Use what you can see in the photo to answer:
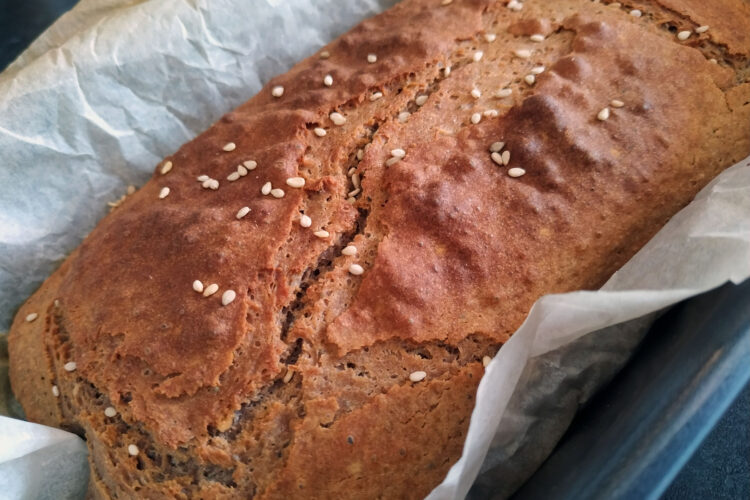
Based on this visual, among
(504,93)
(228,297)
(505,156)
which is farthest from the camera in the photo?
(504,93)

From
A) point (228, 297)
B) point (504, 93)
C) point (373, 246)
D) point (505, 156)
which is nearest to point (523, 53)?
A: point (504, 93)

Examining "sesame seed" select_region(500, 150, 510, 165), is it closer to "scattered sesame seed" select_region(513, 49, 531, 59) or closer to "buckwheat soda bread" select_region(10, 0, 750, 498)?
"buckwheat soda bread" select_region(10, 0, 750, 498)

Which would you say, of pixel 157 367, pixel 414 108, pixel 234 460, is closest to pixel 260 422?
pixel 234 460

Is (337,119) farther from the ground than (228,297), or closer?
farther from the ground

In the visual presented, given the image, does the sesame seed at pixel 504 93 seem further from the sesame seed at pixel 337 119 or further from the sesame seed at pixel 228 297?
the sesame seed at pixel 228 297

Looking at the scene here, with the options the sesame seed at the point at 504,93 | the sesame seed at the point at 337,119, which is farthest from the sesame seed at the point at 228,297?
the sesame seed at the point at 504,93

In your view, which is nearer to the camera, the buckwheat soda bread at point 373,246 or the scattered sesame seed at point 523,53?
the buckwheat soda bread at point 373,246

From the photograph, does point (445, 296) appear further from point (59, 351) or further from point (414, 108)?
point (59, 351)

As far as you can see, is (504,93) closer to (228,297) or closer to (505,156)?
(505,156)
